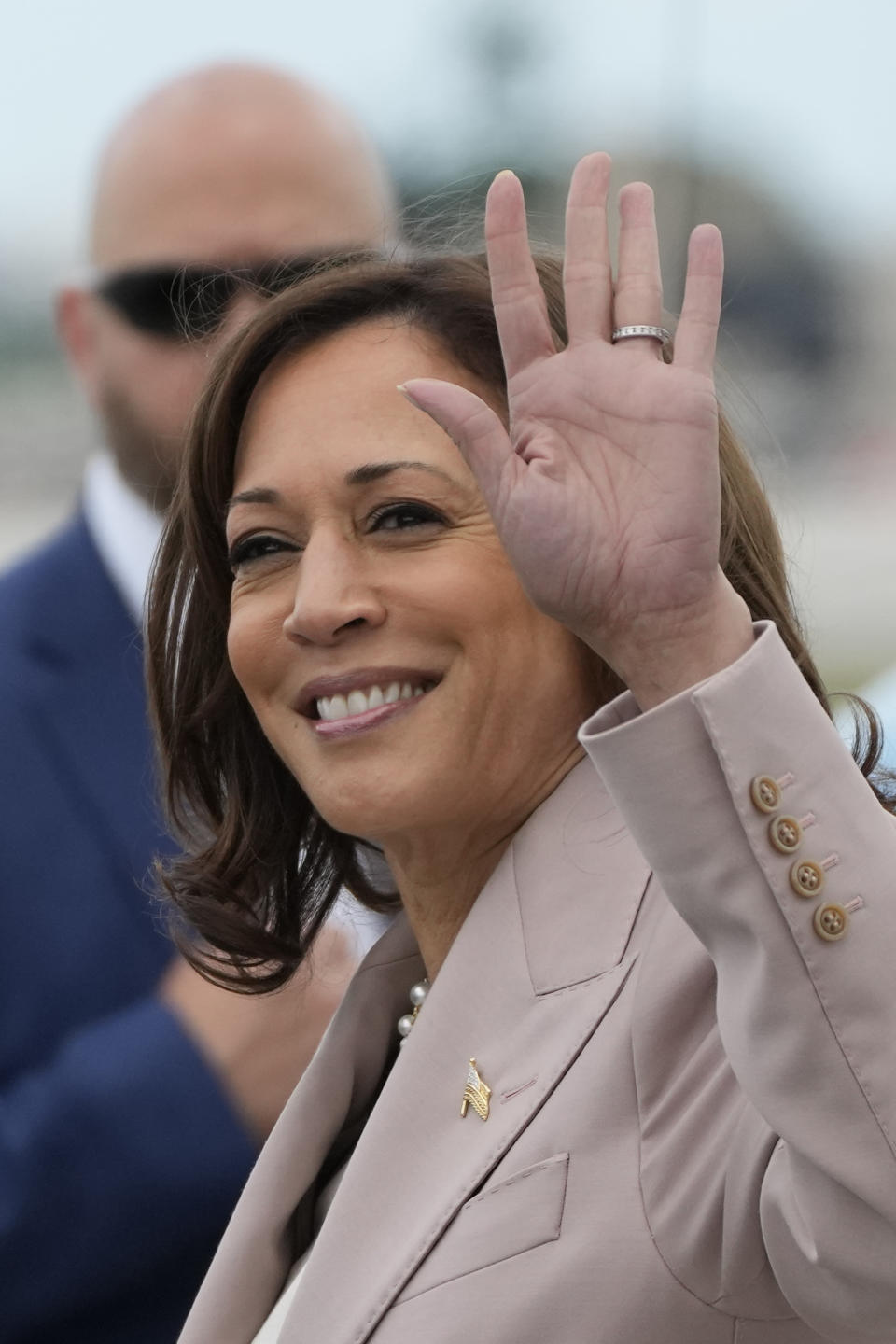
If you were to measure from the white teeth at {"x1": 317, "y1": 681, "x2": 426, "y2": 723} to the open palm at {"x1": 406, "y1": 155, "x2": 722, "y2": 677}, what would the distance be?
1.47ft

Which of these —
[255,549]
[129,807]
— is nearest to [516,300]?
[255,549]

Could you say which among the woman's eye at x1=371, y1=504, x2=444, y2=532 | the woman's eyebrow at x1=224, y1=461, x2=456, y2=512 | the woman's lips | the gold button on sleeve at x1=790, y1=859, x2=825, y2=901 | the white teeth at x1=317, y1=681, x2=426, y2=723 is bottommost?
the woman's lips

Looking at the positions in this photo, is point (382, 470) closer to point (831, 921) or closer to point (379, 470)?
point (379, 470)

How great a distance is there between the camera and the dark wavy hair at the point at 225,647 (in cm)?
180

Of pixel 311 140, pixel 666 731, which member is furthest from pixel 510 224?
pixel 311 140

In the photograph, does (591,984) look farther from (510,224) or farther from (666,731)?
(510,224)

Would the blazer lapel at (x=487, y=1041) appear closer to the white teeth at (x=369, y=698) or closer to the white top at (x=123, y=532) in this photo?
the white teeth at (x=369, y=698)

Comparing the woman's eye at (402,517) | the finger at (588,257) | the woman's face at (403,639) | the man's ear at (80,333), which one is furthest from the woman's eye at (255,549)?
the man's ear at (80,333)

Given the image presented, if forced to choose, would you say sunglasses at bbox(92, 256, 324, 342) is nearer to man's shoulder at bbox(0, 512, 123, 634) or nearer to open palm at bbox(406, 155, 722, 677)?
man's shoulder at bbox(0, 512, 123, 634)

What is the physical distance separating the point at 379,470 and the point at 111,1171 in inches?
40.9

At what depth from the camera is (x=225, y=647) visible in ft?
6.82

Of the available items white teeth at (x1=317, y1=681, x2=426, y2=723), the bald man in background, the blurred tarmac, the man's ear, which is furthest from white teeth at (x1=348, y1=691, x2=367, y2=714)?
the blurred tarmac

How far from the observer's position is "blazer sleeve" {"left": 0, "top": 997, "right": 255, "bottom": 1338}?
2209 millimetres

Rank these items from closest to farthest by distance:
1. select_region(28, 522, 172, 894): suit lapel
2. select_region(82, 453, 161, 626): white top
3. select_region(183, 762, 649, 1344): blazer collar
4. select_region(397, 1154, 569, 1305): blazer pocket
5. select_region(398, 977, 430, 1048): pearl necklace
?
select_region(397, 1154, 569, 1305): blazer pocket
select_region(183, 762, 649, 1344): blazer collar
select_region(398, 977, 430, 1048): pearl necklace
select_region(28, 522, 172, 894): suit lapel
select_region(82, 453, 161, 626): white top
